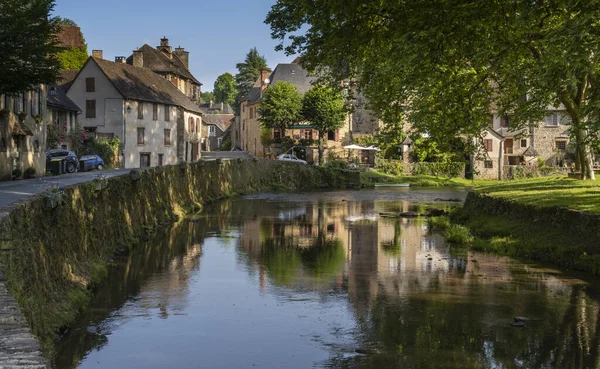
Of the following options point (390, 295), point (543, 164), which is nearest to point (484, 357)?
point (390, 295)

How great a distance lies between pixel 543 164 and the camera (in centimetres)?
8794

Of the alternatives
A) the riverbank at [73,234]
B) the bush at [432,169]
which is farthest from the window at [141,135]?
the riverbank at [73,234]

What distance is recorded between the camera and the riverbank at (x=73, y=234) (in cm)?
1298

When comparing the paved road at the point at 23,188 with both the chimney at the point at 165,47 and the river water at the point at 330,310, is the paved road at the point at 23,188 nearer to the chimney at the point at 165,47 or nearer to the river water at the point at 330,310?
the river water at the point at 330,310

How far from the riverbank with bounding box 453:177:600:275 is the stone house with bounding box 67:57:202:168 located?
45.2 meters

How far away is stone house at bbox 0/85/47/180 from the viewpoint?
35.4 meters

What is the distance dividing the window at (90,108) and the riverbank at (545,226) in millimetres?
46819

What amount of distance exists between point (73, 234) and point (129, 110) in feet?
178

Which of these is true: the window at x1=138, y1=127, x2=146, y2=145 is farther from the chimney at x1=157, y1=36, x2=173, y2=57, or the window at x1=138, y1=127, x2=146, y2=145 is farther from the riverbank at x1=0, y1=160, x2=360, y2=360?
the chimney at x1=157, y1=36, x2=173, y2=57

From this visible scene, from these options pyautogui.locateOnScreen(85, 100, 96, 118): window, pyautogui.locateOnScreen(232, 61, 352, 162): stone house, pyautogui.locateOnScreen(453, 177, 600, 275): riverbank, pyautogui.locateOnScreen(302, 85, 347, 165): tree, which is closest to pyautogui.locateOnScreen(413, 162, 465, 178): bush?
pyautogui.locateOnScreen(302, 85, 347, 165): tree

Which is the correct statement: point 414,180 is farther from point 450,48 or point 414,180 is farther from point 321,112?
point 450,48

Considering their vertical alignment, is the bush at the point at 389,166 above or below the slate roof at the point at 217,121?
below

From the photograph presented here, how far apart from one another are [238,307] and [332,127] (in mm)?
68191

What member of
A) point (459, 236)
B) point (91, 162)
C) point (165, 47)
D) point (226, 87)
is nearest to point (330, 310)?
point (459, 236)
